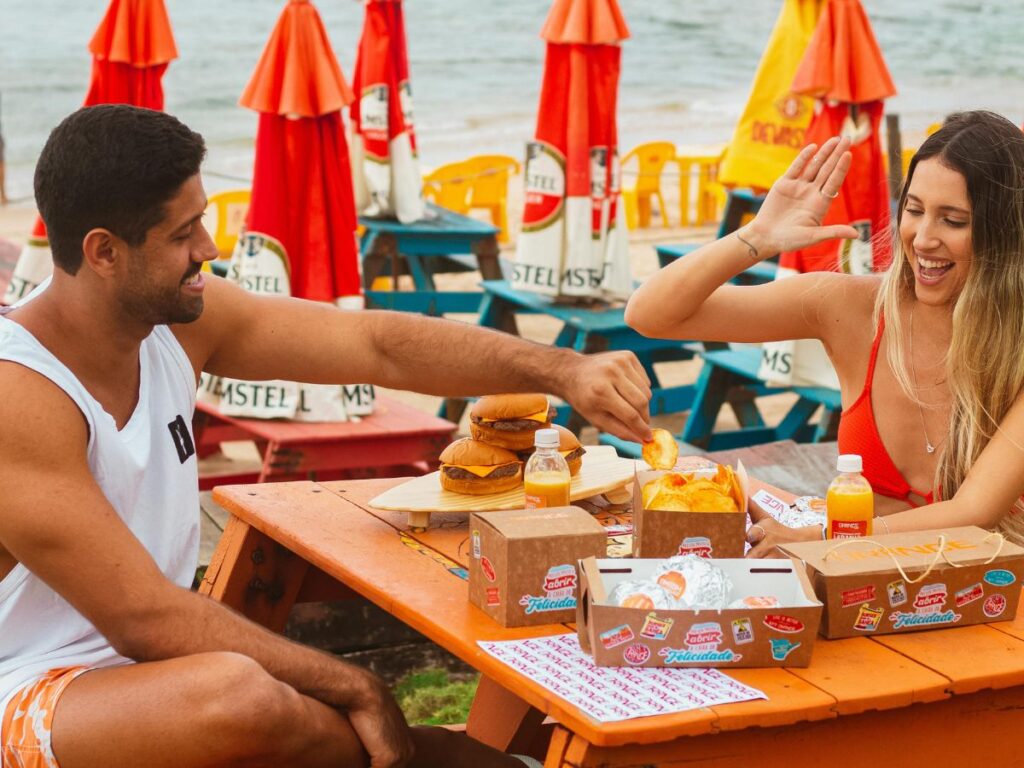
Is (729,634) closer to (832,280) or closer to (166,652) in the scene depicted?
(166,652)

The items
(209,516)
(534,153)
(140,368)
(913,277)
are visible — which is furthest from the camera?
(534,153)

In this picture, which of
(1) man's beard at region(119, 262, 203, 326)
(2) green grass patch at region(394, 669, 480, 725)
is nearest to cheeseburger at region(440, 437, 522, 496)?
(1) man's beard at region(119, 262, 203, 326)

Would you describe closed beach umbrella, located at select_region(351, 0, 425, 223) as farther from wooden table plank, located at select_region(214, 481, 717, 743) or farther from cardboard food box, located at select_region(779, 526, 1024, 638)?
cardboard food box, located at select_region(779, 526, 1024, 638)

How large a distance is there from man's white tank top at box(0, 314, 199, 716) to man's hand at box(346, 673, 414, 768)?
46cm

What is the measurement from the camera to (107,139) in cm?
248

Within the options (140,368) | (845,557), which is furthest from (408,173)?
(845,557)

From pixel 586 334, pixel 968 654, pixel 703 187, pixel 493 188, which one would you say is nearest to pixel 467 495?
pixel 968 654

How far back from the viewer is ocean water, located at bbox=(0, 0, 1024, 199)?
27.5m

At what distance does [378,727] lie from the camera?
2496mm

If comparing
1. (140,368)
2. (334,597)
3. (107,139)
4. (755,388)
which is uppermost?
(107,139)

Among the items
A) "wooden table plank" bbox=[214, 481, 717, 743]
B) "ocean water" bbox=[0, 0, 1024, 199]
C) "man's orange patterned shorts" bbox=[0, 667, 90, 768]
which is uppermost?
"wooden table plank" bbox=[214, 481, 717, 743]

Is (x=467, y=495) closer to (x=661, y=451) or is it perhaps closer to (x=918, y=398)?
(x=661, y=451)

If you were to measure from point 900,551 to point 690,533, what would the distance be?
0.36 metres

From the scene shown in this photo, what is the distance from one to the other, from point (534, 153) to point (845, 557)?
4.34 meters
